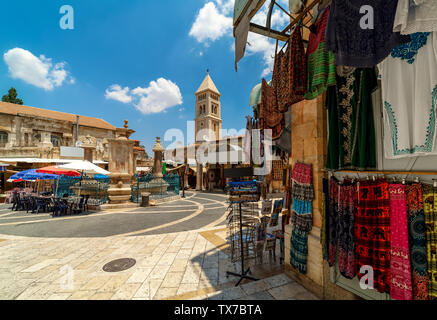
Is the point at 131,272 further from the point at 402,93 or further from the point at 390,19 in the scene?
the point at 390,19

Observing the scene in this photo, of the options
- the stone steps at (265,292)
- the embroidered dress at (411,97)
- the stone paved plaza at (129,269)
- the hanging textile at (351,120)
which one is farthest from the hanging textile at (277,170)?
the embroidered dress at (411,97)

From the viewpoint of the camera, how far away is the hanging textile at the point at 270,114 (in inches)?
180

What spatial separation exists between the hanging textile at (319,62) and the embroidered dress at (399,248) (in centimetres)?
174

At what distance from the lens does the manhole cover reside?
4164mm

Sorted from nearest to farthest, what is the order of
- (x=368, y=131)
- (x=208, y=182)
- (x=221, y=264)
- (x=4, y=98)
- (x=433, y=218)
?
1. (x=433, y=218)
2. (x=368, y=131)
3. (x=221, y=264)
4. (x=208, y=182)
5. (x=4, y=98)

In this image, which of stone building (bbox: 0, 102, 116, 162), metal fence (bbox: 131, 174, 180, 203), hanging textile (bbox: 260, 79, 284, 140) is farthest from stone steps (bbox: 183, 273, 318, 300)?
stone building (bbox: 0, 102, 116, 162)

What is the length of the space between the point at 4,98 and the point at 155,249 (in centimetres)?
5727

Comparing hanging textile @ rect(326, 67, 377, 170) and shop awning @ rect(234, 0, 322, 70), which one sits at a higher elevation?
shop awning @ rect(234, 0, 322, 70)

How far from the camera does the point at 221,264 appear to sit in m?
4.43

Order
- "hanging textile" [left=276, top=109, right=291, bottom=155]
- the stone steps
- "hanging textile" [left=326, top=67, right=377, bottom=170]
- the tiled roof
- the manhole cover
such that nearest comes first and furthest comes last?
"hanging textile" [left=326, top=67, right=377, bottom=170], the stone steps, the manhole cover, "hanging textile" [left=276, top=109, right=291, bottom=155], the tiled roof

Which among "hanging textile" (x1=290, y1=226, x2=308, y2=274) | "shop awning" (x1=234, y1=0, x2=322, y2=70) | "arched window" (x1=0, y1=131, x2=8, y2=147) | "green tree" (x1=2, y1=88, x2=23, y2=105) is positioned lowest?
"hanging textile" (x1=290, y1=226, x2=308, y2=274)

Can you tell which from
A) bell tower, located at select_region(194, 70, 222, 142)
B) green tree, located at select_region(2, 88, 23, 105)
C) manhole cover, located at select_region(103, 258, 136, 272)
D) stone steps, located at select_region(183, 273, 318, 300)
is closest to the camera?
stone steps, located at select_region(183, 273, 318, 300)

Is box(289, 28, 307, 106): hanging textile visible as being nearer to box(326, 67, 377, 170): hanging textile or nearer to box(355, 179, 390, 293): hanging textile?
box(326, 67, 377, 170): hanging textile
